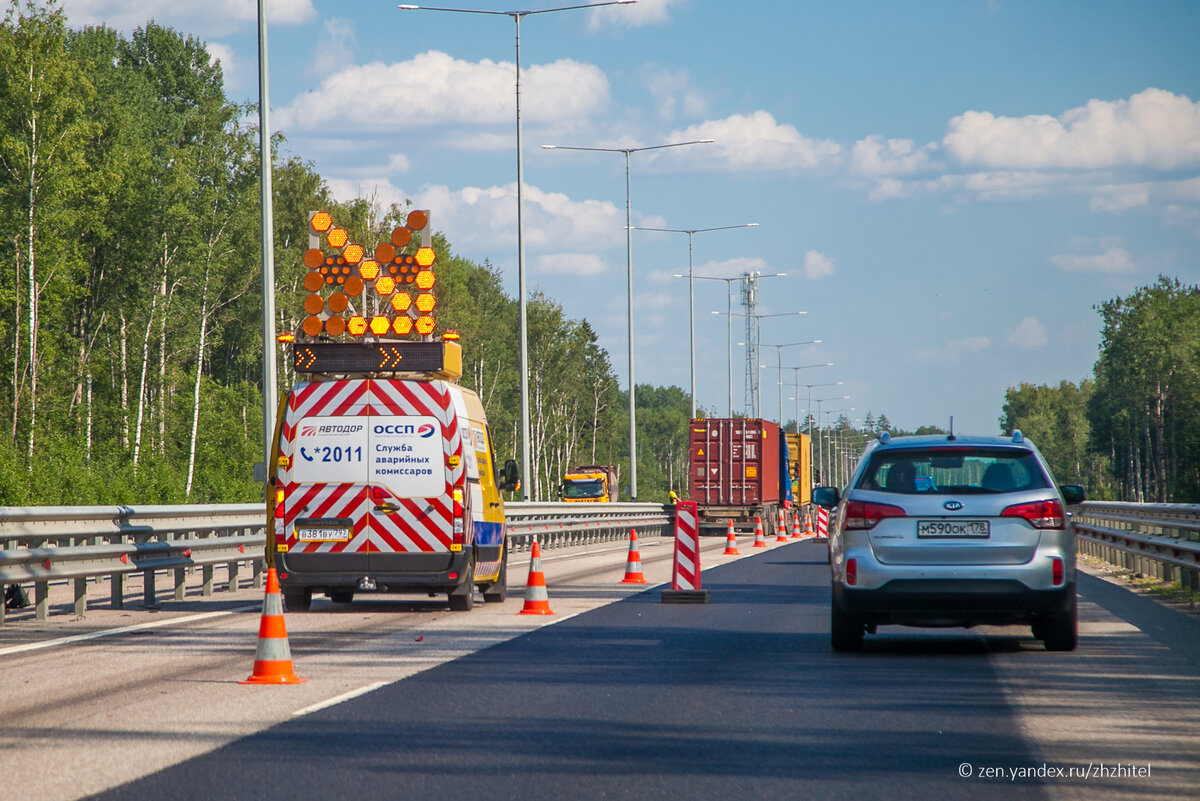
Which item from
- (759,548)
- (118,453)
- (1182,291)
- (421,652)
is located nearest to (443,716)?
(421,652)

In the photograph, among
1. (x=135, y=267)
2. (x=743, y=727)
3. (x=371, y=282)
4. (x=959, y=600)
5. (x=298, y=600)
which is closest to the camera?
(x=743, y=727)

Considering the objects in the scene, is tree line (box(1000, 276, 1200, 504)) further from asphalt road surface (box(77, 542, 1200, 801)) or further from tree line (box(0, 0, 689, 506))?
asphalt road surface (box(77, 542, 1200, 801))

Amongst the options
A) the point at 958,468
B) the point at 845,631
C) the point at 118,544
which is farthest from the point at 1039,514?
the point at 118,544

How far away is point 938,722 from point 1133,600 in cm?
1042

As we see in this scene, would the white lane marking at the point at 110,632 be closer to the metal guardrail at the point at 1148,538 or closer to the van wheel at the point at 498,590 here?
the van wheel at the point at 498,590

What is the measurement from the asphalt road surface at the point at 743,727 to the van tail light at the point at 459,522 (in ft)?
8.52

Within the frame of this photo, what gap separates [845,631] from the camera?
12.5m

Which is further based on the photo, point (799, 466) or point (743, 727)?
point (799, 466)

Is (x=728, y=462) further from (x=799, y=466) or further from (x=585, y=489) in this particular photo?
(x=585, y=489)

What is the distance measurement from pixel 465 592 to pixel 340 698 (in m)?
6.79

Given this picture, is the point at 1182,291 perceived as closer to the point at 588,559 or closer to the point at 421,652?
the point at 588,559

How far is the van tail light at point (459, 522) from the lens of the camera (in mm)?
16250

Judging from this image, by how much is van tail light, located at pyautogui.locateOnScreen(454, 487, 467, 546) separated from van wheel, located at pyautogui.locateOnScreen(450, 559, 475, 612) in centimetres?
30

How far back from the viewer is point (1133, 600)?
18469mm
